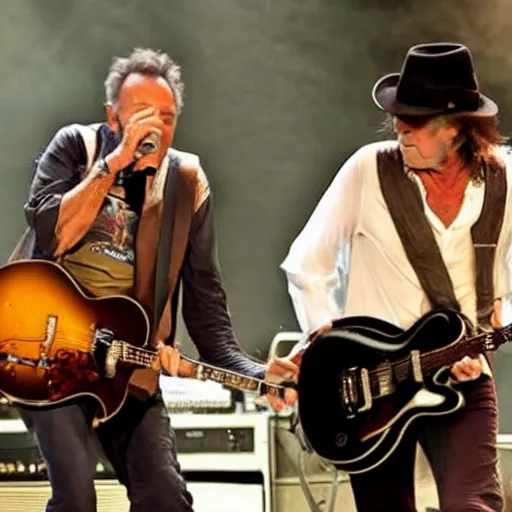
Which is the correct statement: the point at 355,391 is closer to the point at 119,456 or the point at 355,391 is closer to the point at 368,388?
the point at 368,388

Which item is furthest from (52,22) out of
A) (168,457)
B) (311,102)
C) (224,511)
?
(224,511)

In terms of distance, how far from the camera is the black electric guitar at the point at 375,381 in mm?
2428

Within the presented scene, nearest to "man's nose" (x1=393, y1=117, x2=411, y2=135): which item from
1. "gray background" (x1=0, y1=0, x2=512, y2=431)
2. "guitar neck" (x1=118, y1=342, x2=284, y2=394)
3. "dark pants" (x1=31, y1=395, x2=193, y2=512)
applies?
"gray background" (x1=0, y1=0, x2=512, y2=431)

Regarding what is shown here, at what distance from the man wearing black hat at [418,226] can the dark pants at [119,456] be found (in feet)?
1.61

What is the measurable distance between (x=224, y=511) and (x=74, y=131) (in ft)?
3.85

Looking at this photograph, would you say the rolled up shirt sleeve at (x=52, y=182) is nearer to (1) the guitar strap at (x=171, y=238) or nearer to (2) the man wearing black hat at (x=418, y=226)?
(1) the guitar strap at (x=171, y=238)

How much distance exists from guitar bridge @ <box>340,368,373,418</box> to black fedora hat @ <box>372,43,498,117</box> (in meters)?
0.69

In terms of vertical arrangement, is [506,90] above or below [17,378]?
above

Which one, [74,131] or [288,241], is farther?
[288,241]

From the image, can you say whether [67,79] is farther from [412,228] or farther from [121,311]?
[412,228]

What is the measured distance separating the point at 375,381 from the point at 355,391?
6cm

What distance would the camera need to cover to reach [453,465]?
2414mm

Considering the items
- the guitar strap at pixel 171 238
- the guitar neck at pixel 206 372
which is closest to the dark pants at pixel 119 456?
the guitar neck at pixel 206 372

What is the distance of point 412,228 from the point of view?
2590mm
